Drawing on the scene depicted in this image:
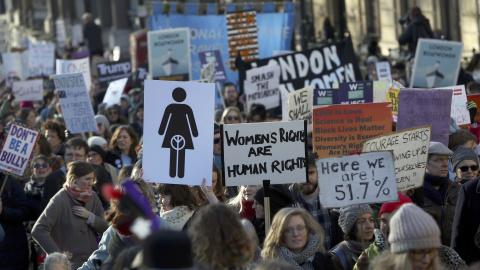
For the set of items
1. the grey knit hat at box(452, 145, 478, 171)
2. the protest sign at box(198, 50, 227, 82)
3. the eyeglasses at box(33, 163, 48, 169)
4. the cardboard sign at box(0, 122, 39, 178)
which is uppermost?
the protest sign at box(198, 50, 227, 82)

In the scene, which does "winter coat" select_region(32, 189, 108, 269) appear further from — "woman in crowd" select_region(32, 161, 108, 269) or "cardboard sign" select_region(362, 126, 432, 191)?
"cardboard sign" select_region(362, 126, 432, 191)

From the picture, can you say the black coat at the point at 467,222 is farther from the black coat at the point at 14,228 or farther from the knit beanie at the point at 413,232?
the black coat at the point at 14,228

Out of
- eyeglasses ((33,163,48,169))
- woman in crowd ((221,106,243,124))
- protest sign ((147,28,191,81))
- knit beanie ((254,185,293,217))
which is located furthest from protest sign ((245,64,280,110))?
knit beanie ((254,185,293,217))

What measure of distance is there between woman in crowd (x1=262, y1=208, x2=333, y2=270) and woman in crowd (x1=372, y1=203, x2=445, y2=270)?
136 cm

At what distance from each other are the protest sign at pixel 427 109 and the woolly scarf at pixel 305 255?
305cm

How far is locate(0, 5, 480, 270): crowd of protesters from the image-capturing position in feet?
15.5

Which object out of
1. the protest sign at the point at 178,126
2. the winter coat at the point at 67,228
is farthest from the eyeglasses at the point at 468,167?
the winter coat at the point at 67,228

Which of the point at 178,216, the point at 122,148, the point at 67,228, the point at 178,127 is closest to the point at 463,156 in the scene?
the point at 178,127

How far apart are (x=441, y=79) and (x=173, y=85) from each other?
643cm

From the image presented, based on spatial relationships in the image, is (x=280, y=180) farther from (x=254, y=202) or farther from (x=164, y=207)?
(x=164, y=207)

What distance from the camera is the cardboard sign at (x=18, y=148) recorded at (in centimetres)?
941

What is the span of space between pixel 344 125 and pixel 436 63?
15.7ft

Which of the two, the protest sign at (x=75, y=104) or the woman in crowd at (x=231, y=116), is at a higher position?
the protest sign at (x=75, y=104)

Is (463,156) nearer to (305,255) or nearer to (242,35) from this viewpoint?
(305,255)
